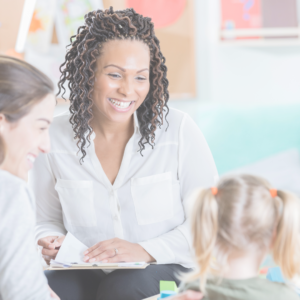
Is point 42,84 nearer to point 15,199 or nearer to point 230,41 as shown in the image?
point 15,199

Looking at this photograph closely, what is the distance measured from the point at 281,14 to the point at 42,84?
7.51 feet

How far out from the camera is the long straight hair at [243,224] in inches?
32.2

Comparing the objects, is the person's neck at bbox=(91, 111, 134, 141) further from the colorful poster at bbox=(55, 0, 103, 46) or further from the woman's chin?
the colorful poster at bbox=(55, 0, 103, 46)

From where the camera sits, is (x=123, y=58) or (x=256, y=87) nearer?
(x=123, y=58)

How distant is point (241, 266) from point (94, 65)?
2.74 feet

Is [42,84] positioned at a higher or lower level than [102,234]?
higher

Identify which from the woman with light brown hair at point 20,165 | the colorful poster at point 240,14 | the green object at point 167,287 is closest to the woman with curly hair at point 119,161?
the green object at point 167,287

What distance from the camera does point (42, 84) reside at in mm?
938

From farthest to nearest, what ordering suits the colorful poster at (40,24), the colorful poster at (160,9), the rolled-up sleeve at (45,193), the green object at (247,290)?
the colorful poster at (160,9) → the colorful poster at (40,24) → the rolled-up sleeve at (45,193) → the green object at (247,290)

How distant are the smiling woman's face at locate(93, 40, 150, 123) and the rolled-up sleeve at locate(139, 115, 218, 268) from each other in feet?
0.68

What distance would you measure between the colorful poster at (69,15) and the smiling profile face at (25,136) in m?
1.78

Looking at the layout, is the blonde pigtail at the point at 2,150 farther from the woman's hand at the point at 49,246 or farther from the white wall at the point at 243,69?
the white wall at the point at 243,69

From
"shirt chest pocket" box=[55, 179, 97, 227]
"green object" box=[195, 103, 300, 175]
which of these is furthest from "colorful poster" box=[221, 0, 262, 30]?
"shirt chest pocket" box=[55, 179, 97, 227]

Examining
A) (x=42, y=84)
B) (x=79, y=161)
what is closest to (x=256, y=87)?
(x=79, y=161)
